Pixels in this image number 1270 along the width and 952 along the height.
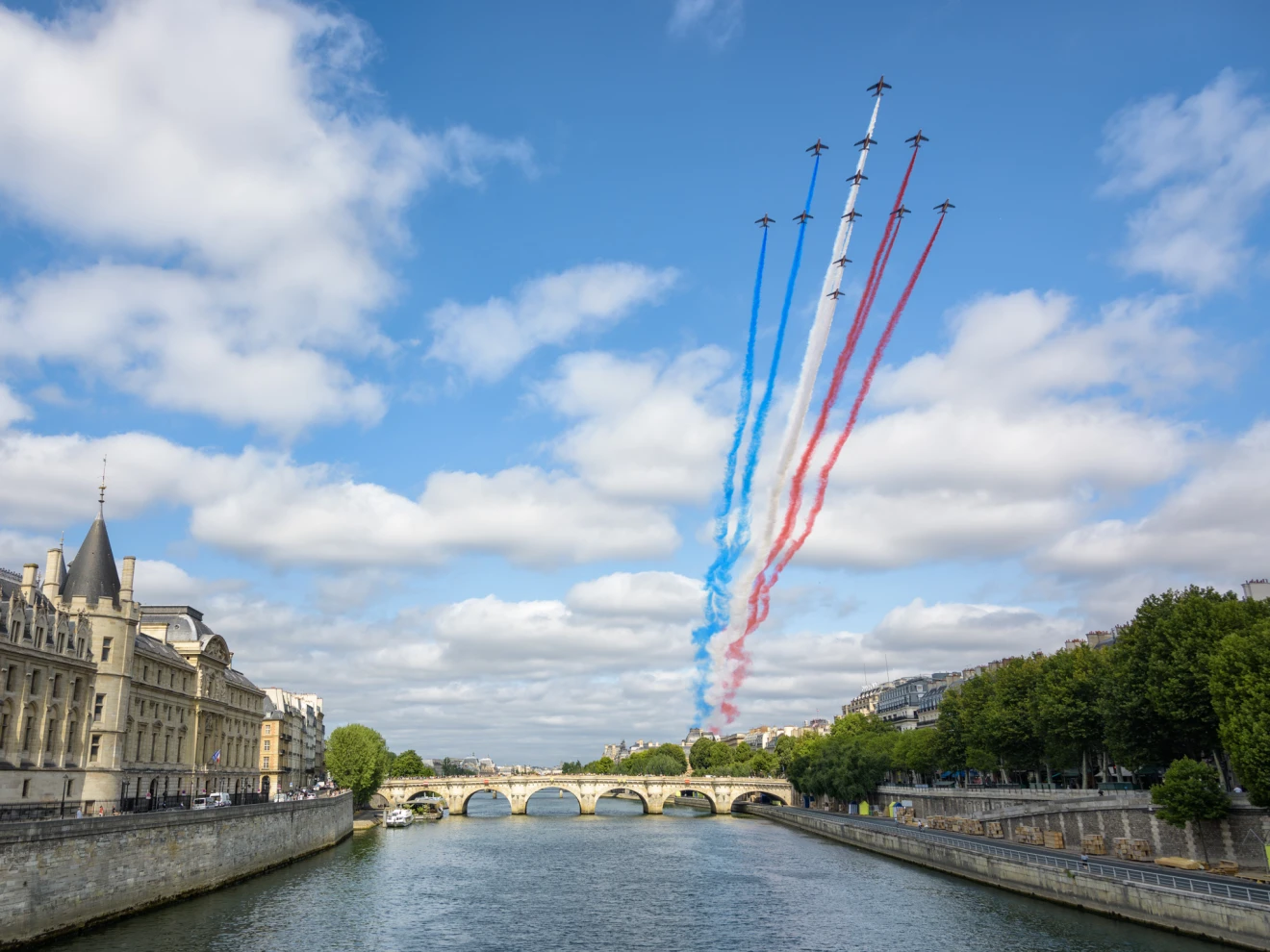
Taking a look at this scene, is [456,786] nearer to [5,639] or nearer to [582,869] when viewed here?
[582,869]

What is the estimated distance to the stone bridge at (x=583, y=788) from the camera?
169 meters

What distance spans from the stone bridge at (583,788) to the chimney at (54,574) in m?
102

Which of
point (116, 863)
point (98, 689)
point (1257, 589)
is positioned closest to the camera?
point (116, 863)

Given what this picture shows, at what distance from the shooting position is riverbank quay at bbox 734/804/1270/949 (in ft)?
129

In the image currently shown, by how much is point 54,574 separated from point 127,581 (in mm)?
5480

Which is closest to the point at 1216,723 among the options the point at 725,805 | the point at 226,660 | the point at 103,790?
the point at 103,790

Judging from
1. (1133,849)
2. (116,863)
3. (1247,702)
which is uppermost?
(1247,702)

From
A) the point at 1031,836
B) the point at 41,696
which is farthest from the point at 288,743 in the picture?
the point at 1031,836

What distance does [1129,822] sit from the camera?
64.9 metres

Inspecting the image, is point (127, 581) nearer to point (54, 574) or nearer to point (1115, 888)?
point (54, 574)

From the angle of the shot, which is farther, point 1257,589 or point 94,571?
point 1257,589

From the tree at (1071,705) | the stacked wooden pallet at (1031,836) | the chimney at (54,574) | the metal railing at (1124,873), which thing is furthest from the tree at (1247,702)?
the chimney at (54,574)

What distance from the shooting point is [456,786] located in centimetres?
17288

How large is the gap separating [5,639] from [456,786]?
12750cm
